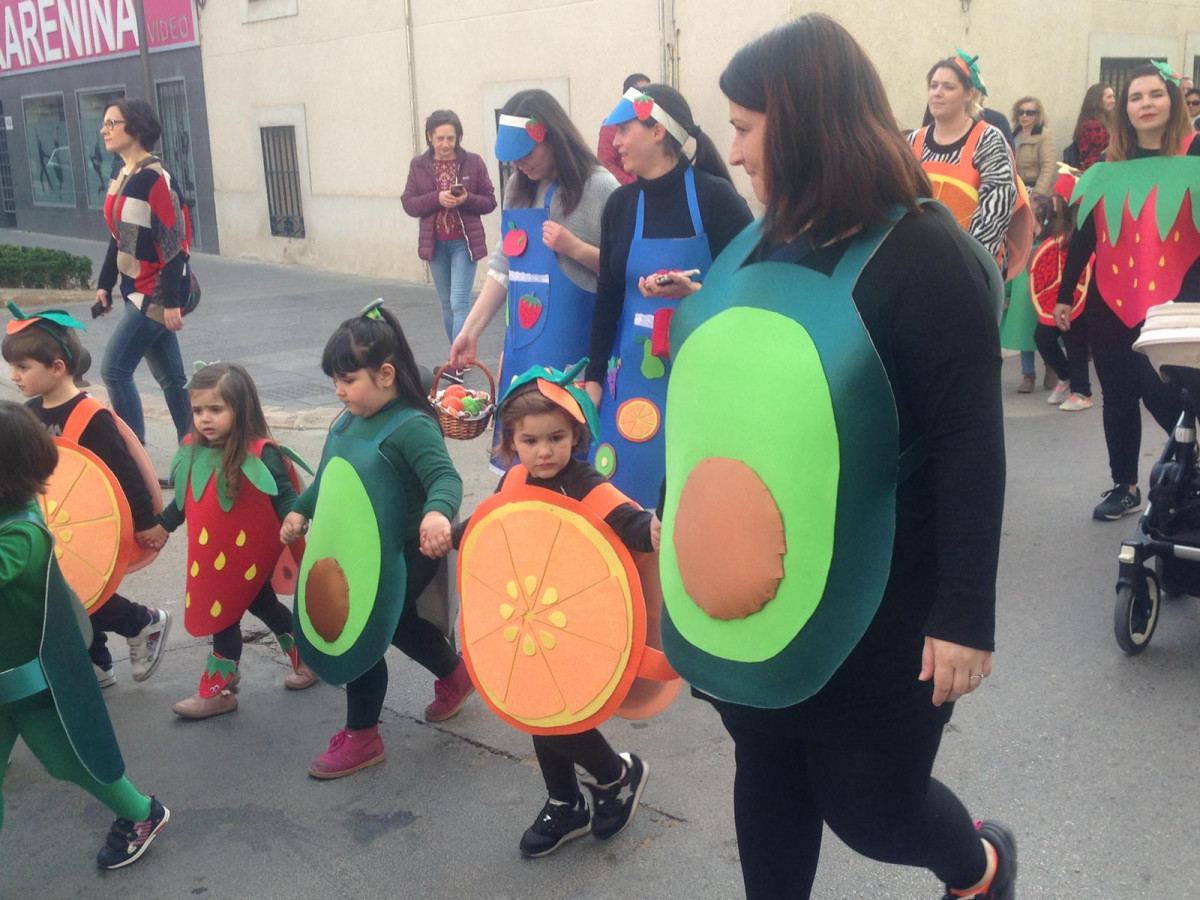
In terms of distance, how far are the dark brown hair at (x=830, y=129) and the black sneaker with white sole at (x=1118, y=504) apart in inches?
158

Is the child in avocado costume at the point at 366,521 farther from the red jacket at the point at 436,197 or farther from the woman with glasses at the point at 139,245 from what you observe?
the red jacket at the point at 436,197

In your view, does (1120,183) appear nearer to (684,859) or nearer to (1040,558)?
(1040,558)

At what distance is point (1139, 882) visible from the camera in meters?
2.85

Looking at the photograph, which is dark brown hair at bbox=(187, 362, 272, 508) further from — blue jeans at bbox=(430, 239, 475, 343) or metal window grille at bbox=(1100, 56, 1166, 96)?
metal window grille at bbox=(1100, 56, 1166, 96)

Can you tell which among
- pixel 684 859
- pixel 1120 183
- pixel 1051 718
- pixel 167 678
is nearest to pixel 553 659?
pixel 684 859

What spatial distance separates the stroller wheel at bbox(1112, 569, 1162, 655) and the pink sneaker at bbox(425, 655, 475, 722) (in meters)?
2.19

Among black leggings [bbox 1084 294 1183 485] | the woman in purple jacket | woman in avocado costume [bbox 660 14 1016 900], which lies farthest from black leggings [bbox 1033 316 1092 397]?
woman in avocado costume [bbox 660 14 1016 900]

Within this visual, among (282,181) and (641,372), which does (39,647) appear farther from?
(282,181)

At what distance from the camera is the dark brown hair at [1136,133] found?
488 centimetres

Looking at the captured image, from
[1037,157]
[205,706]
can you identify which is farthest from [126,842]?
[1037,157]

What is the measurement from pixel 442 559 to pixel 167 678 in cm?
140

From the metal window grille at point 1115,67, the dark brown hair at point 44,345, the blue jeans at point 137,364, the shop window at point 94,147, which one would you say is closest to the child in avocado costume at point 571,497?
the dark brown hair at point 44,345

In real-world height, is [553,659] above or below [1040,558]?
above

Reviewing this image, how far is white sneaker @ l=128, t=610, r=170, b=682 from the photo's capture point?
419cm
